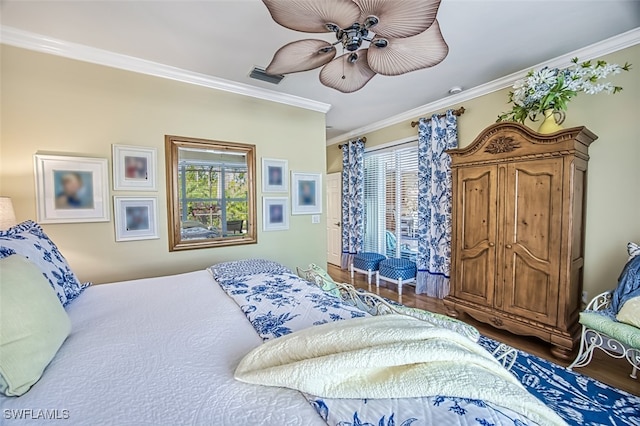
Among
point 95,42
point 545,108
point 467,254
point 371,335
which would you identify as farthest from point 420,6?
point 95,42

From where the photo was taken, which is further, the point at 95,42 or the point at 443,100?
the point at 443,100

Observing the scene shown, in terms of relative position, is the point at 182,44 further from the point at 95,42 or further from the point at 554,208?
the point at 554,208

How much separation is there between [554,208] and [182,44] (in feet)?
11.2

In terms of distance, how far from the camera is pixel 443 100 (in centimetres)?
354

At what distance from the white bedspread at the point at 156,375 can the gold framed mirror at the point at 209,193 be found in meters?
1.43

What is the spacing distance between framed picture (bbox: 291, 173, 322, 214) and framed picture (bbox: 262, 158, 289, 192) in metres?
0.11

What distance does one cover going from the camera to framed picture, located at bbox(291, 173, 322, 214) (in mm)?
3402

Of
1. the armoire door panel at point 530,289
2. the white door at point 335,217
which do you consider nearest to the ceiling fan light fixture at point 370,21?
the armoire door panel at point 530,289

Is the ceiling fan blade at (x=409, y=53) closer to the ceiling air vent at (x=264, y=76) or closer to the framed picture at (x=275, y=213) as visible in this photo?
the ceiling air vent at (x=264, y=76)

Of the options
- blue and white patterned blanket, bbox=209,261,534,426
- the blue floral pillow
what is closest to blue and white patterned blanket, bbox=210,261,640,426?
blue and white patterned blanket, bbox=209,261,534,426

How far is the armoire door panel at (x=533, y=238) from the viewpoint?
222 cm

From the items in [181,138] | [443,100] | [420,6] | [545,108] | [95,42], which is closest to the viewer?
[420,6]

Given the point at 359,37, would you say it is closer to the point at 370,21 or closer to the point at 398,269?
the point at 370,21

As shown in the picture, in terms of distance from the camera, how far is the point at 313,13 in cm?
125
